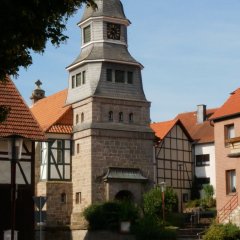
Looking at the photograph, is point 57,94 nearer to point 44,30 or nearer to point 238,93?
point 238,93

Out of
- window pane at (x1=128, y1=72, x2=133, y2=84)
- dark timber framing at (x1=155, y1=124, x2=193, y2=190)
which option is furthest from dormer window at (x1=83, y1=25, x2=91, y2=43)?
dark timber framing at (x1=155, y1=124, x2=193, y2=190)

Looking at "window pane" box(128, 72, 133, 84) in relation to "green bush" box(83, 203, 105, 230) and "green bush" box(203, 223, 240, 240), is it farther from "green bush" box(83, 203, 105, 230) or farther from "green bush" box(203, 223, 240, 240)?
"green bush" box(203, 223, 240, 240)

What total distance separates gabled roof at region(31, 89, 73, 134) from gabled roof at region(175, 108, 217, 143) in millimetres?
13939

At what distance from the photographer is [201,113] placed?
69.8m

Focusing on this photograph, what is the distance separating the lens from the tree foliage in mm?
11680

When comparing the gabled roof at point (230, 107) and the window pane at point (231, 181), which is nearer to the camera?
the window pane at point (231, 181)

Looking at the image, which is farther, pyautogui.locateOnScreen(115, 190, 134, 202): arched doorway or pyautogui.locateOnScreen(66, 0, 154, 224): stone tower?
pyautogui.locateOnScreen(115, 190, 134, 202): arched doorway

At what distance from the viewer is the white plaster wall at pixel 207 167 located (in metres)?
61.2

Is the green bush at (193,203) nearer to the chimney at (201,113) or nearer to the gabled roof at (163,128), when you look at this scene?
the gabled roof at (163,128)

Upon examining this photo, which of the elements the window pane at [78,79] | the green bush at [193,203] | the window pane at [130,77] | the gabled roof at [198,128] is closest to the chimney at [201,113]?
the gabled roof at [198,128]

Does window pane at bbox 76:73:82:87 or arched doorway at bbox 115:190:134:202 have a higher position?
window pane at bbox 76:73:82:87

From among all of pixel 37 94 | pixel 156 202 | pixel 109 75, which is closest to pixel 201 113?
pixel 37 94

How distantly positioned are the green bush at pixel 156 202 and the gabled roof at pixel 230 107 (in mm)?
7246

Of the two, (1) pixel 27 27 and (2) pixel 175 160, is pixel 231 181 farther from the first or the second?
(1) pixel 27 27
